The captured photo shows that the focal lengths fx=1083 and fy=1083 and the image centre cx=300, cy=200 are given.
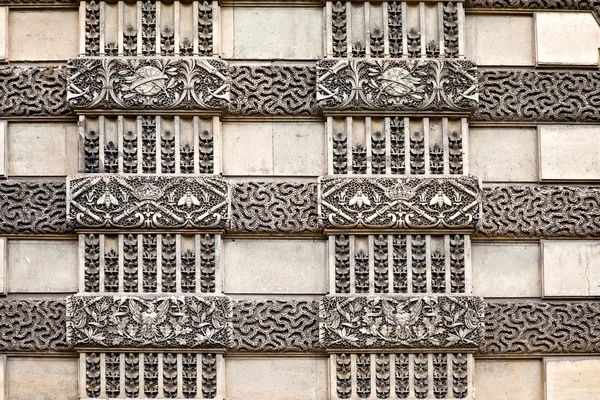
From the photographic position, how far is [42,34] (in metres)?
6.22

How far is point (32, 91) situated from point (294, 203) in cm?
162

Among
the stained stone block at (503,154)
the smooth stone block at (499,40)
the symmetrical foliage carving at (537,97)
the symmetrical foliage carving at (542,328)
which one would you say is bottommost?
the symmetrical foliage carving at (542,328)

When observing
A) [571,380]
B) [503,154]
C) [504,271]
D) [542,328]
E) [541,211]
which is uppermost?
[503,154]

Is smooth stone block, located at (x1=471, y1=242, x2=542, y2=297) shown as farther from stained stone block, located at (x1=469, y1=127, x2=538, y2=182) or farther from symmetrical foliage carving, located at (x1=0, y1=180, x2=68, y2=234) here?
symmetrical foliage carving, located at (x1=0, y1=180, x2=68, y2=234)

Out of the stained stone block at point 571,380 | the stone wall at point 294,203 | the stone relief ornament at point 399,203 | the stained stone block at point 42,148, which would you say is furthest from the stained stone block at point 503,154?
the stained stone block at point 42,148

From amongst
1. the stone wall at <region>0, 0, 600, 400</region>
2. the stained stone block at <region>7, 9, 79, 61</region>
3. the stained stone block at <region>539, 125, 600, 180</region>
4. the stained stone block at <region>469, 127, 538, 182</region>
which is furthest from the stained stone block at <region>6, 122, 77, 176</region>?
the stained stone block at <region>539, 125, 600, 180</region>

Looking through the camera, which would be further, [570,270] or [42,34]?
[42,34]

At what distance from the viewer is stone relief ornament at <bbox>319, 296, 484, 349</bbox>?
5.93 meters

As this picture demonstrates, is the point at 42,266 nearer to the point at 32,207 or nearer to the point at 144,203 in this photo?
the point at 32,207

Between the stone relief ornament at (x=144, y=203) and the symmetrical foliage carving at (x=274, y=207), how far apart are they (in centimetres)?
11

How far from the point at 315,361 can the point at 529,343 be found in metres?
1.20

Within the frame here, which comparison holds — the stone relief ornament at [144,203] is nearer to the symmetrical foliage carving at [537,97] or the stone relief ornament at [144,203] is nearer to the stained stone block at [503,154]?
the stained stone block at [503,154]

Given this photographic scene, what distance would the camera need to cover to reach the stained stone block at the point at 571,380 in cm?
600

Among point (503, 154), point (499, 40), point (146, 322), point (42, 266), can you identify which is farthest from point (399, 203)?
point (42, 266)
